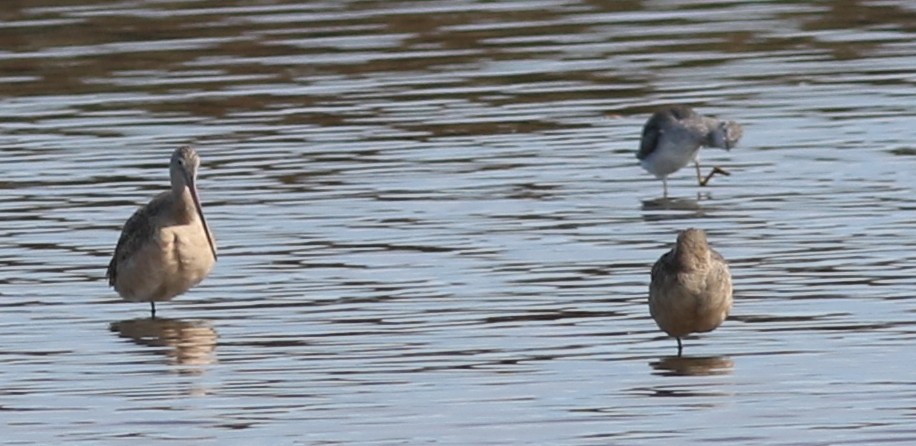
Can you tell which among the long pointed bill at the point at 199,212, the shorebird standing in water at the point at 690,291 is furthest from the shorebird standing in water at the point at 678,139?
the shorebird standing in water at the point at 690,291

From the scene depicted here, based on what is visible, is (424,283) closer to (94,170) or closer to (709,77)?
(94,170)

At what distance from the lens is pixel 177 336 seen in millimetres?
12594

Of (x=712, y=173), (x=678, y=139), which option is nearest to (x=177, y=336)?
(x=678, y=139)

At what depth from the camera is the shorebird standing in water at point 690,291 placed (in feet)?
37.0

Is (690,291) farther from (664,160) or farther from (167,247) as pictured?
(664,160)

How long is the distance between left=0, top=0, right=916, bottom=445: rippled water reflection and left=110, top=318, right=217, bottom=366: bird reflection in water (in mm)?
33

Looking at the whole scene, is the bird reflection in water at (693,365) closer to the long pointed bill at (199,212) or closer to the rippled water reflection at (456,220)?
the rippled water reflection at (456,220)

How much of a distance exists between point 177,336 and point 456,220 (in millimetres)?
Answer: 3359

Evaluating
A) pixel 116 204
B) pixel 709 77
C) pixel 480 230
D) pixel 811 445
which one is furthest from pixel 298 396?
pixel 709 77

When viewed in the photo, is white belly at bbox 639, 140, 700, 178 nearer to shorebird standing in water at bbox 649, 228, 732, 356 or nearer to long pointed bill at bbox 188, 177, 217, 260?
long pointed bill at bbox 188, 177, 217, 260

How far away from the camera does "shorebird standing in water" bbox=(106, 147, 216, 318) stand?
43.0 ft

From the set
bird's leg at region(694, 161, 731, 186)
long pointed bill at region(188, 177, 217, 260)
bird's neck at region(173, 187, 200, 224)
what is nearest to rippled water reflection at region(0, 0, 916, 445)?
bird's leg at region(694, 161, 731, 186)

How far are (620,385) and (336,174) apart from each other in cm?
739

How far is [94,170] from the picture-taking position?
18250mm
